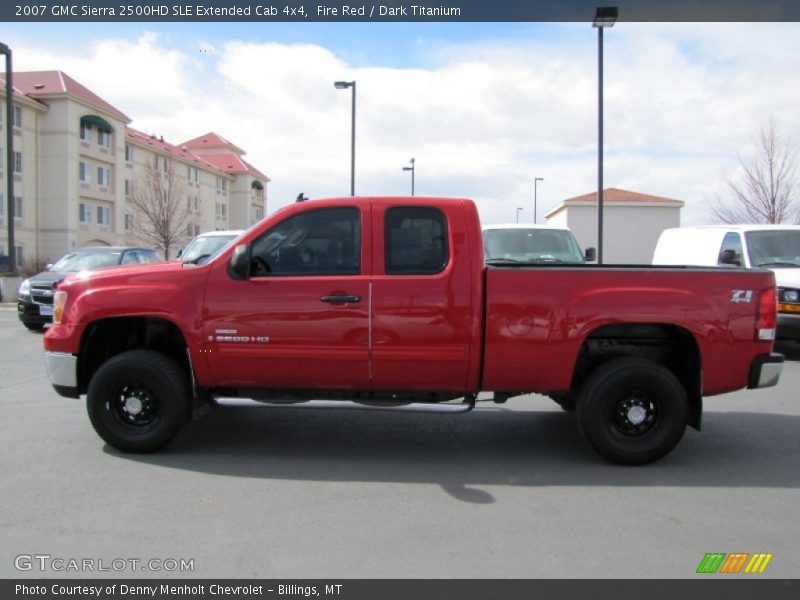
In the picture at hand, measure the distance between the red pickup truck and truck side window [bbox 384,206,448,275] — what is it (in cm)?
1

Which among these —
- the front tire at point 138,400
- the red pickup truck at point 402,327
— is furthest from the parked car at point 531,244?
the front tire at point 138,400

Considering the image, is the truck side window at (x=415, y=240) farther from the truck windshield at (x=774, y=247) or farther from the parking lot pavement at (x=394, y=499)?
the truck windshield at (x=774, y=247)

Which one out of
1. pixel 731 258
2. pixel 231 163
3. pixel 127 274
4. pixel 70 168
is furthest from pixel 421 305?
pixel 231 163

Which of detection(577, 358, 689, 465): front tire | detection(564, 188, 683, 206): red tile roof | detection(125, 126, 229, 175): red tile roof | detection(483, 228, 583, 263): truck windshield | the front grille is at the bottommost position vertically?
detection(577, 358, 689, 465): front tire

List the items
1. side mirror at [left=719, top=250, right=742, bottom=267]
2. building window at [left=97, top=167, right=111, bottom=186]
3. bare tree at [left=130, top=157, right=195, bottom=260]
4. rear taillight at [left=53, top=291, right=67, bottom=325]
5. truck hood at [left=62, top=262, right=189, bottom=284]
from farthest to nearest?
1. building window at [left=97, top=167, right=111, bottom=186]
2. bare tree at [left=130, top=157, right=195, bottom=260]
3. side mirror at [left=719, top=250, right=742, bottom=267]
4. rear taillight at [left=53, top=291, right=67, bottom=325]
5. truck hood at [left=62, top=262, right=189, bottom=284]

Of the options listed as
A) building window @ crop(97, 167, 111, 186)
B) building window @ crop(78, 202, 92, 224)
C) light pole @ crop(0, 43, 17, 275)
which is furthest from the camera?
building window @ crop(97, 167, 111, 186)

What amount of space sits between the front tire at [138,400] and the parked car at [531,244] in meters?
6.25

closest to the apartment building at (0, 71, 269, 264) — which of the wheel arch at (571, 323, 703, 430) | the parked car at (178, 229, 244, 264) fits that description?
the parked car at (178, 229, 244, 264)

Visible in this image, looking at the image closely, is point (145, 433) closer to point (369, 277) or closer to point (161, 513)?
point (161, 513)

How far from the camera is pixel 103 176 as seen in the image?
54188 mm

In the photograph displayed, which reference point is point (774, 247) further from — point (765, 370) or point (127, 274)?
point (127, 274)

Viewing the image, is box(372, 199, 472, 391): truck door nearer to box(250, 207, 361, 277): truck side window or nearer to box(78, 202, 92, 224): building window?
box(250, 207, 361, 277): truck side window

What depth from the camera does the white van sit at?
9.74 metres

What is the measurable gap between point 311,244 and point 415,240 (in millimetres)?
812
